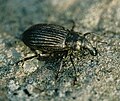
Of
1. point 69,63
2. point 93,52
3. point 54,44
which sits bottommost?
point 69,63

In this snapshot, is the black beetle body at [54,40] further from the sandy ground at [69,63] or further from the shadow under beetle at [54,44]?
the sandy ground at [69,63]

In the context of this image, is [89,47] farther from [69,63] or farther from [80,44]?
[69,63]

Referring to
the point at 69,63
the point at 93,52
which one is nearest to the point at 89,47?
the point at 93,52

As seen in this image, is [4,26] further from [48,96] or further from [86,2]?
[48,96]

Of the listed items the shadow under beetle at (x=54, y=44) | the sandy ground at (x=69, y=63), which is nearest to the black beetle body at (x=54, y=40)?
the shadow under beetle at (x=54, y=44)

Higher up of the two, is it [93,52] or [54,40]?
[54,40]

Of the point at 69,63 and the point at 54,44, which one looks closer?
the point at 69,63

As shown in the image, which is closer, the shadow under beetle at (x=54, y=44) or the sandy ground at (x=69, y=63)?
the sandy ground at (x=69, y=63)
